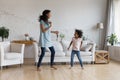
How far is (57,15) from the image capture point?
25.6ft

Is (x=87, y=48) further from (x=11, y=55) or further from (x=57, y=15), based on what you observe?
(x=11, y=55)

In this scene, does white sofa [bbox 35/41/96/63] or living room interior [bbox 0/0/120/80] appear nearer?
white sofa [bbox 35/41/96/63]

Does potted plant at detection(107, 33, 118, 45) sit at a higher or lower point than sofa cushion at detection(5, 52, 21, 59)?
higher

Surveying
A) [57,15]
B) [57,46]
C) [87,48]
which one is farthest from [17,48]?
[57,15]

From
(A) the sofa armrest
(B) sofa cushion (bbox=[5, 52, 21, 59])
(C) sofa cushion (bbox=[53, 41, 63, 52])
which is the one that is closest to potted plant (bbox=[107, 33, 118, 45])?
(C) sofa cushion (bbox=[53, 41, 63, 52])

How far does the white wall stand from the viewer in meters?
7.42

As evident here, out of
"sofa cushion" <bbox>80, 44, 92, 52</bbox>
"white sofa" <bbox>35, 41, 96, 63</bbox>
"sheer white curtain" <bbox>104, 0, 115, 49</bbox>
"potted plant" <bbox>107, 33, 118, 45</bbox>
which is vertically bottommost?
"white sofa" <bbox>35, 41, 96, 63</bbox>

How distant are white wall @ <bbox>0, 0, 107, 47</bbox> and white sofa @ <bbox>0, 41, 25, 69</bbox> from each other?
1.34 metres

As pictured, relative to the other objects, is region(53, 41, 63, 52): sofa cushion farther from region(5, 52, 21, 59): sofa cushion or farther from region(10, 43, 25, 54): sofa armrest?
region(5, 52, 21, 59): sofa cushion

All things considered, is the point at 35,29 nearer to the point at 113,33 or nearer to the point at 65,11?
the point at 65,11

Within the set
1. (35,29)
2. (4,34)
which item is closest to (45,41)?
(4,34)

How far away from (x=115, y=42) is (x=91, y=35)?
39.5 inches

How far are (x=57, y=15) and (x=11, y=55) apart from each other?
2.94 m

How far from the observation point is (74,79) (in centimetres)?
433
